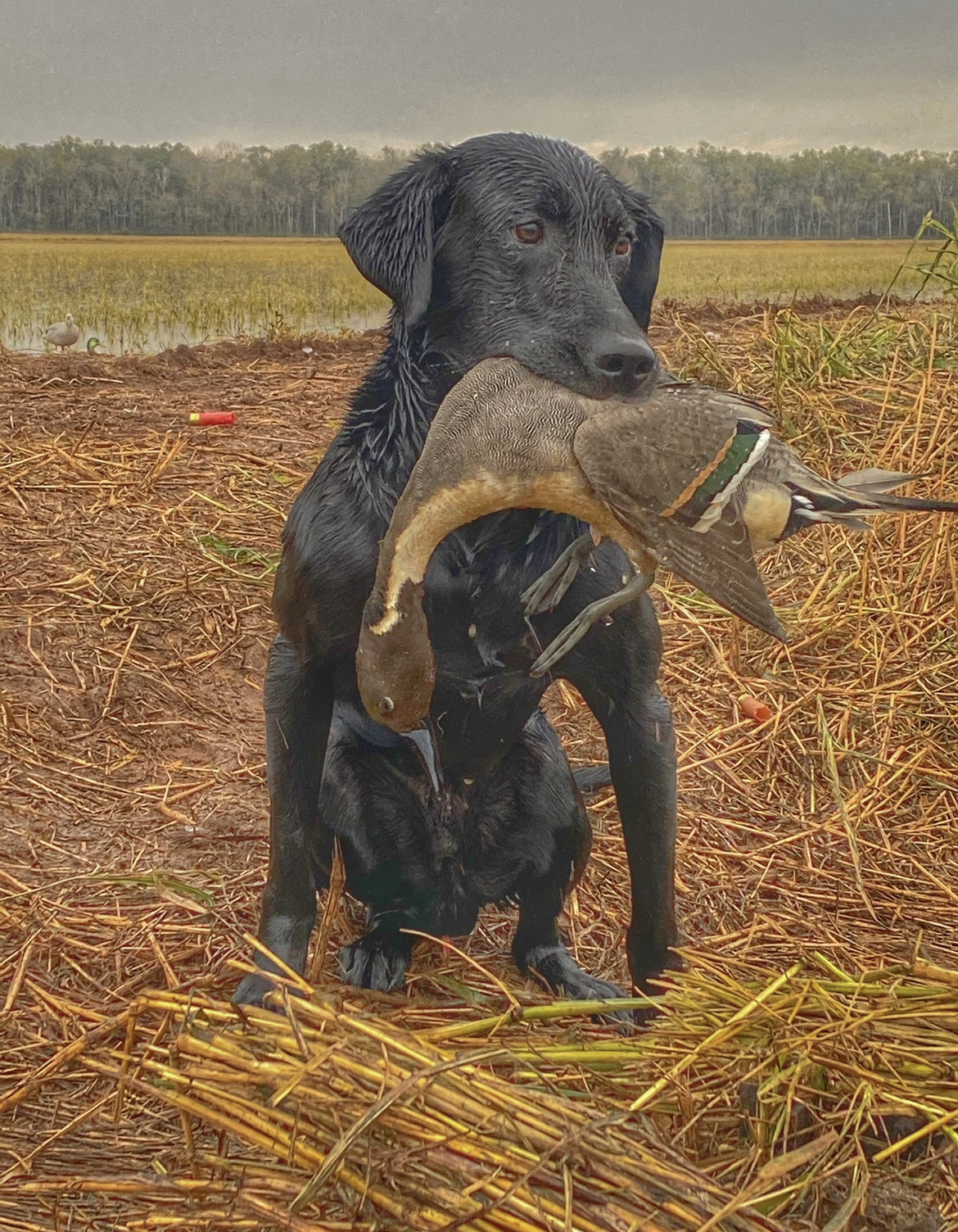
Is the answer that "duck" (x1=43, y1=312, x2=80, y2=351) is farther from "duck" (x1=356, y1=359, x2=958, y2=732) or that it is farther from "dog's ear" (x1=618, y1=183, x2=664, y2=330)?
"duck" (x1=356, y1=359, x2=958, y2=732)

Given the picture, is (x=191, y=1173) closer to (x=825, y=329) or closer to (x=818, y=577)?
(x=818, y=577)

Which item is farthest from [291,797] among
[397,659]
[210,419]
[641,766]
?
[210,419]

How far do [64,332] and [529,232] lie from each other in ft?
17.3

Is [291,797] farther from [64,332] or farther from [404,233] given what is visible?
[64,332]

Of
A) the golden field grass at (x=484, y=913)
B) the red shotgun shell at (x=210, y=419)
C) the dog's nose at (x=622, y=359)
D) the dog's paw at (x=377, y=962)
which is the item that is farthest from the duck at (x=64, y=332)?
the dog's nose at (x=622, y=359)

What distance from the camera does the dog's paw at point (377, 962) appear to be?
2369 millimetres

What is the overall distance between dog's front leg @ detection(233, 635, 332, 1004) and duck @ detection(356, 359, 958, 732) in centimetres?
27

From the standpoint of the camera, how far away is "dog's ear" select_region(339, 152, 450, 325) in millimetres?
1900

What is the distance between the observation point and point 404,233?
6.28 ft

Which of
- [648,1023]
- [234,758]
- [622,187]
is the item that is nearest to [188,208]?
[234,758]

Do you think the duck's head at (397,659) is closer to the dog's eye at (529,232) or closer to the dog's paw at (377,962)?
the dog's eye at (529,232)

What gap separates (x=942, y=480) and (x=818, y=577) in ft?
1.63

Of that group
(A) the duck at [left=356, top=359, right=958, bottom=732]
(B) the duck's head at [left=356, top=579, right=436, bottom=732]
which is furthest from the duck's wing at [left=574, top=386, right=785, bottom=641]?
(B) the duck's head at [left=356, top=579, right=436, bottom=732]

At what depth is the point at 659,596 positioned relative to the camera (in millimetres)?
4266
